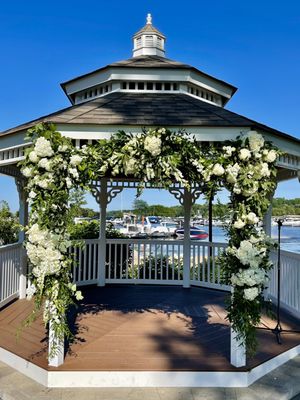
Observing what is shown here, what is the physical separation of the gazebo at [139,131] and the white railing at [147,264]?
0.02 m

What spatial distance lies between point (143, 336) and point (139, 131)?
2.59 metres

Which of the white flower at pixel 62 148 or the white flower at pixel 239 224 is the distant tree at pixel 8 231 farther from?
the white flower at pixel 239 224

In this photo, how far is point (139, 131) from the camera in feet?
11.7

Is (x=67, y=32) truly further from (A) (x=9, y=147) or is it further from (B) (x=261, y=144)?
(B) (x=261, y=144)

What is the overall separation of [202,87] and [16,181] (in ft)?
12.6

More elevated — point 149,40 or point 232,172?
point 149,40

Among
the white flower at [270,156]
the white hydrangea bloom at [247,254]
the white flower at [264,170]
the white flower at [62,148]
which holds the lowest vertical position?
the white hydrangea bloom at [247,254]

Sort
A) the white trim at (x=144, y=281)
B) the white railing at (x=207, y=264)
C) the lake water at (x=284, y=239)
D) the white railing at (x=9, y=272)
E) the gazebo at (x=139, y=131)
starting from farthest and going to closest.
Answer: the white trim at (x=144, y=281), the white railing at (x=207, y=264), the white railing at (x=9, y=272), the lake water at (x=284, y=239), the gazebo at (x=139, y=131)

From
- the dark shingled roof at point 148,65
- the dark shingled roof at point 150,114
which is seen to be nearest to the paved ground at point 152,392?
the dark shingled roof at point 150,114

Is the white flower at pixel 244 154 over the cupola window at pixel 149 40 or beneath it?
beneath

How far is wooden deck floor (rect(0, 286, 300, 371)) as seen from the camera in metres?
3.38

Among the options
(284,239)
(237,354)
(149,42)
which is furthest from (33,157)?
(284,239)

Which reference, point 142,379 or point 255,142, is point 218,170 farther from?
point 142,379

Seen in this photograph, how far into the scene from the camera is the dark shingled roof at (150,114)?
11.7ft
